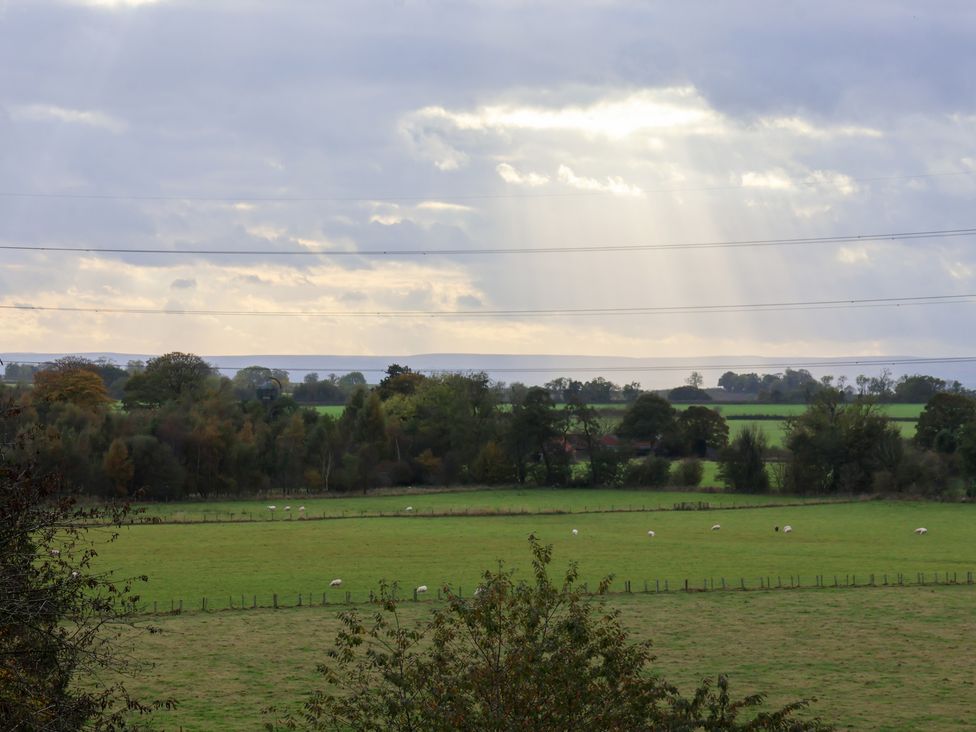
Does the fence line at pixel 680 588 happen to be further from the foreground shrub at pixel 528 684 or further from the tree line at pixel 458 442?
the tree line at pixel 458 442

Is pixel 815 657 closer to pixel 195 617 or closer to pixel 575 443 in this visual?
pixel 195 617

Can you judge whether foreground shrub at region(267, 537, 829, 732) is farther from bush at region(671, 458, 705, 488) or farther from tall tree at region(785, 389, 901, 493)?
bush at region(671, 458, 705, 488)

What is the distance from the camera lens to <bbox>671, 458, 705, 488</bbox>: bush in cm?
10281

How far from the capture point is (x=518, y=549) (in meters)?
63.3

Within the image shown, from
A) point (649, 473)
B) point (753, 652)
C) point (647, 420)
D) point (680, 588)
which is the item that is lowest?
point (753, 652)

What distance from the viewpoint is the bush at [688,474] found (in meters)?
103

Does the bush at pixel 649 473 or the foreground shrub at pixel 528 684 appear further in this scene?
the bush at pixel 649 473

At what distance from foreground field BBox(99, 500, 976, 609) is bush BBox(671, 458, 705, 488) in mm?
16881

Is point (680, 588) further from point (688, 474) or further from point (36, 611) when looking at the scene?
point (688, 474)

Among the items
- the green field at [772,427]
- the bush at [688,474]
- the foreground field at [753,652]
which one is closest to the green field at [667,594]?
the foreground field at [753,652]

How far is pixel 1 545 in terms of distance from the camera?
53.0 feet

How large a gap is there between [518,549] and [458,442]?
4719 cm

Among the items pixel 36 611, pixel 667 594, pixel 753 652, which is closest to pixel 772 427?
pixel 667 594

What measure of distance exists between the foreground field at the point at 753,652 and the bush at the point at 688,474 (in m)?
53.0
